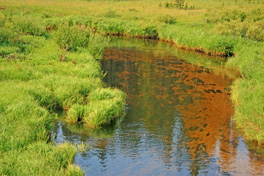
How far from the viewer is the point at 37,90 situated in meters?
14.2

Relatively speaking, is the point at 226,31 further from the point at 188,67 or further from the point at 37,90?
the point at 37,90

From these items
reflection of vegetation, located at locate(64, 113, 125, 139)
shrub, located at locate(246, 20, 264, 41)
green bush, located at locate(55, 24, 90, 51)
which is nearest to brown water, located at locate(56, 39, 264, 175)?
reflection of vegetation, located at locate(64, 113, 125, 139)

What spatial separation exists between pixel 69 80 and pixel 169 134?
5.43m

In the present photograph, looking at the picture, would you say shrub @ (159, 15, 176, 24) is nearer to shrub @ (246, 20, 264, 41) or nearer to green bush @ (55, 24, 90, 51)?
shrub @ (246, 20, 264, 41)

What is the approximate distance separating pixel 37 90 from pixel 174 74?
11.7 meters

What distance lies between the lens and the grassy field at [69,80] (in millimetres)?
9656

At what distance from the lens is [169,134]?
13336 millimetres

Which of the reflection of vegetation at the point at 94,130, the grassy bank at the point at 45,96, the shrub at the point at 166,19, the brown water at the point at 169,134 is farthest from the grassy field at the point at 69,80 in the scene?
the shrub at the point at 166,19

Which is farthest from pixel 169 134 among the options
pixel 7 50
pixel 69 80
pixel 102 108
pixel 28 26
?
pixel 28 26

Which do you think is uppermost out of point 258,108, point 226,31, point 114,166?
point 226,31

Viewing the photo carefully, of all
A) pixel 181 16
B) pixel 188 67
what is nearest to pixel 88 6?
pixel 181 16

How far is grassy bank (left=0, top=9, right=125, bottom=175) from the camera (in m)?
9.05

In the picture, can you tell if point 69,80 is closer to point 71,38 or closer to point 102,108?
point 102,108

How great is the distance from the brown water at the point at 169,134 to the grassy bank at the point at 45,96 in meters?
0.83
